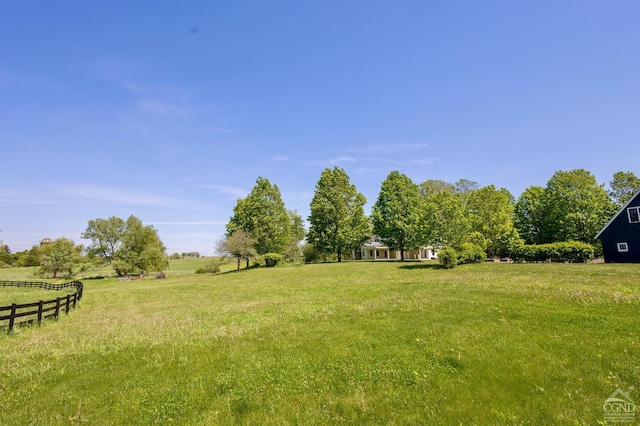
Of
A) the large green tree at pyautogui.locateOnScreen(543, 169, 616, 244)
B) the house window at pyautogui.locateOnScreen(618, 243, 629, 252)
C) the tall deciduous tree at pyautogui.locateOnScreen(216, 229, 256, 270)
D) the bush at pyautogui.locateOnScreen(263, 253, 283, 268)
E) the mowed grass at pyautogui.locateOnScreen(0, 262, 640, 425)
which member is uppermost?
the large green tree at pyautogui.locateOnScreen(543, 169, 616, 244)

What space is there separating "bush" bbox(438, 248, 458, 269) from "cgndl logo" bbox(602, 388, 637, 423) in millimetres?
28105

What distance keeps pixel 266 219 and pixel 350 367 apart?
179ft

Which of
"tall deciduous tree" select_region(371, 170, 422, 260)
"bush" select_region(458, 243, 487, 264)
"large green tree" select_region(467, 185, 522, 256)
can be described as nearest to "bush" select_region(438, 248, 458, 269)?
"bush" select_region(458, 243, 487, 264)

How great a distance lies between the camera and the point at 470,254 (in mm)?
35094

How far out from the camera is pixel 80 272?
7375 cm

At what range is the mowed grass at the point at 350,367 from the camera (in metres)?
6.53

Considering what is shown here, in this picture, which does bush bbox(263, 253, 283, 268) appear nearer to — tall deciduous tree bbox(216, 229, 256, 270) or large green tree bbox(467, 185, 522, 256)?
tall deciduous tree bbox(216, 229, 256, 270)

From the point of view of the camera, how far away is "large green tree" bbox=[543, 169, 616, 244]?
43.2m

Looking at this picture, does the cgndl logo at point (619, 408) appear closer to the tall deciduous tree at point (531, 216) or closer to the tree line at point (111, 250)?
the tall deciduous tree at point (531, 216)

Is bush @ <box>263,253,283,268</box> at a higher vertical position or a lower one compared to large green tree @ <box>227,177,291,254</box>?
lower

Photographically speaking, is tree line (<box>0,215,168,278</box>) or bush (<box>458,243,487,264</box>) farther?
tree line (<box>0,215,168,278</box>)

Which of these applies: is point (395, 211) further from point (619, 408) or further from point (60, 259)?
point (60, 259)

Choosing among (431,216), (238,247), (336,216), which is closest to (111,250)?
(238,247)

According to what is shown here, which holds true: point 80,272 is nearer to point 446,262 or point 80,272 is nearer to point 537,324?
point 446,262
